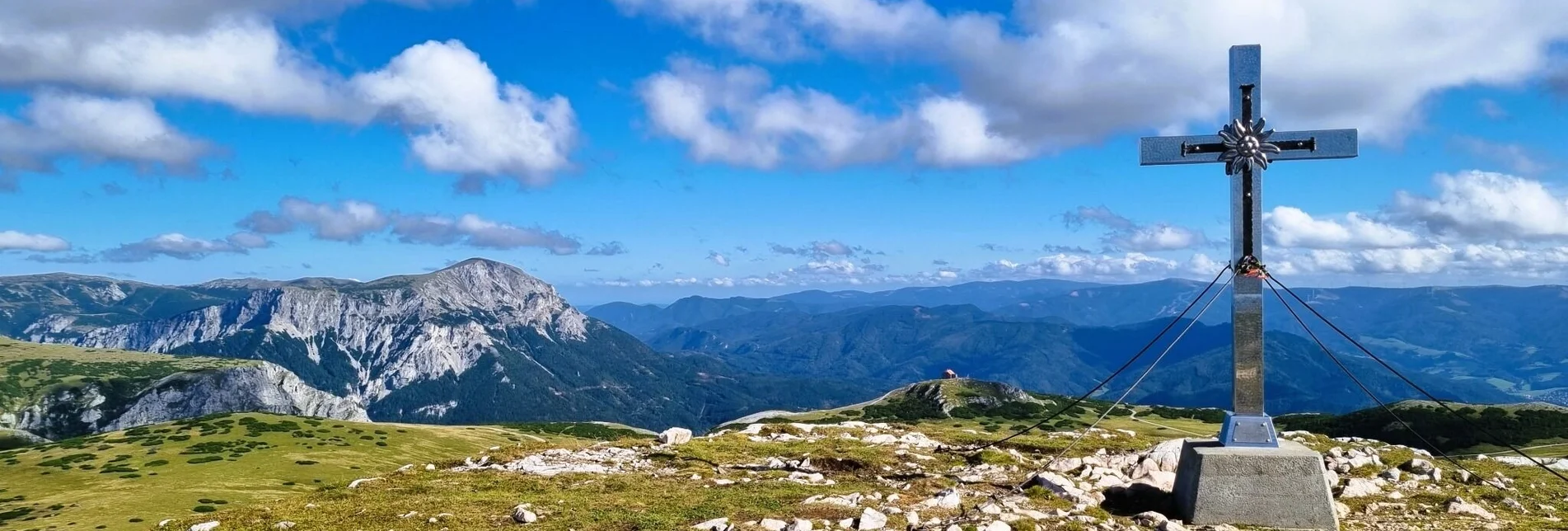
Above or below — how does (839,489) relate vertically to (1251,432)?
below

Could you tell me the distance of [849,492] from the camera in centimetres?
2480

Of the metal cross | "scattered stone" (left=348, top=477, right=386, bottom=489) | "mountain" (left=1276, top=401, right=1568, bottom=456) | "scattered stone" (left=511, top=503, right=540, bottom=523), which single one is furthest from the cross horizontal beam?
"mountain" (left=1276, top=401, right=1568, bottom=456)

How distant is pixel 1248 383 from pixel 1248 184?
5492 millimetres

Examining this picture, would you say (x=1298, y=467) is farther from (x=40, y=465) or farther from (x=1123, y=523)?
(x=40, y=465)

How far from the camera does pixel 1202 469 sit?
70.0 feet

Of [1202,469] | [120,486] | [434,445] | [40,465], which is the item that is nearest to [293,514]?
[1202,469]

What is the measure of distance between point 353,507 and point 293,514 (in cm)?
146

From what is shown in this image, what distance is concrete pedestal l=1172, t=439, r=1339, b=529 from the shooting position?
68.7ft

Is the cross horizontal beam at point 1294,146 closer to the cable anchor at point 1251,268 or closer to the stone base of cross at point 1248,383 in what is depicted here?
the stone base of cross at point 1248,383

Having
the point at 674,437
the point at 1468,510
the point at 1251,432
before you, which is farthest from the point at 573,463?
the point at 1468,510

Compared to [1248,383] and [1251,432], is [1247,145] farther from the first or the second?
[1251,432]

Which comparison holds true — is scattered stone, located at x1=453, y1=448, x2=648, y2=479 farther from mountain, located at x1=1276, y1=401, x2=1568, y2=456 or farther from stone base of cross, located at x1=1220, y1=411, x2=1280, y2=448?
mountain, located at x1=1276, y1=401, x2=1568, y2=456

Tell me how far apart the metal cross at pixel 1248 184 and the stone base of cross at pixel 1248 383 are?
0.02 m

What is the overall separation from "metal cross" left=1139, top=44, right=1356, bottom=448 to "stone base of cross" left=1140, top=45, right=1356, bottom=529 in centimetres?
2
